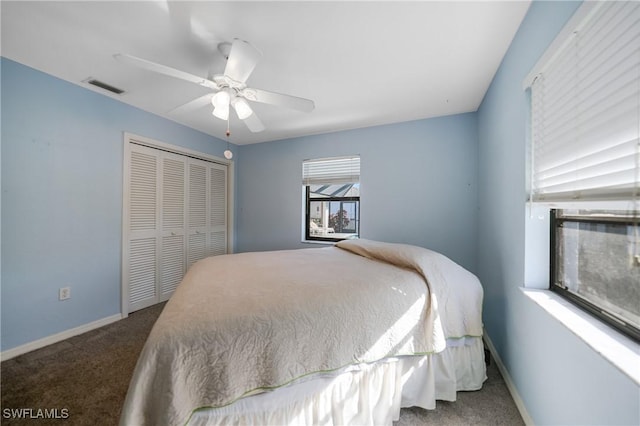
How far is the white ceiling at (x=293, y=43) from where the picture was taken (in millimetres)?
1364

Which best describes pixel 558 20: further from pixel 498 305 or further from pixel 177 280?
pixel 177 280

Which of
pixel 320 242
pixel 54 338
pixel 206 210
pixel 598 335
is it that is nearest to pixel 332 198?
pixel 320 242

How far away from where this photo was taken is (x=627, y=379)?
26.0 inches

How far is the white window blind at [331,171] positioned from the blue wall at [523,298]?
5.04 ft

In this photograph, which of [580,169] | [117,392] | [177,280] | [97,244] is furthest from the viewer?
[177,280]

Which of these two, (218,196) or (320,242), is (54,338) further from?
(320,242)

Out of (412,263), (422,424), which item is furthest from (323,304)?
(422,424)

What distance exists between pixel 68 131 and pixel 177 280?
2045mm

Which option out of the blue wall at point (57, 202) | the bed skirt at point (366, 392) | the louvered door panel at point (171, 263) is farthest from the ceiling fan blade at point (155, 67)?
the louvered door panel at point (171, 263)

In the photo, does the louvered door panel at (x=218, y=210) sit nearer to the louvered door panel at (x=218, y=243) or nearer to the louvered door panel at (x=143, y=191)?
the louvered door panel at (x=218, y=243)

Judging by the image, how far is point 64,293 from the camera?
7.16ft

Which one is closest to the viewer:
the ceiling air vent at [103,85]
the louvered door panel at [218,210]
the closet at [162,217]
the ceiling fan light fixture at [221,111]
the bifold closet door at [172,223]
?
the ceiling fan light fixture at [221,111]

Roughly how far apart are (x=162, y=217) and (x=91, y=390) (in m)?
1.92

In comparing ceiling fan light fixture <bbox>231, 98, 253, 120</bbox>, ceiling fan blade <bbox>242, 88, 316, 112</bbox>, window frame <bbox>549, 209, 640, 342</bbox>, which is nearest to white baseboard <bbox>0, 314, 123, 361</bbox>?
ceiling fan light fixture <bbox>231, 98, 253, 120</bbox>
